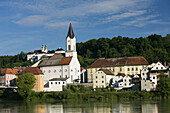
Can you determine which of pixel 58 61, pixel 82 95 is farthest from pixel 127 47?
Result: pixel 82 95

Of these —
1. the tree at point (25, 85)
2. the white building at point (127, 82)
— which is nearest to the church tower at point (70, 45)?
the tree at point (25, 85)

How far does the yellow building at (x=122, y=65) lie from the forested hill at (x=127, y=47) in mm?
17860

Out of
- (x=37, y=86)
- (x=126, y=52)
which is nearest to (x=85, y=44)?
(x=126, y=52)

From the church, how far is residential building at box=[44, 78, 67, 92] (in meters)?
1.21

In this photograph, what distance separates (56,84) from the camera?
80438mm

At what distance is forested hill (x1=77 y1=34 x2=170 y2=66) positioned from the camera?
108m

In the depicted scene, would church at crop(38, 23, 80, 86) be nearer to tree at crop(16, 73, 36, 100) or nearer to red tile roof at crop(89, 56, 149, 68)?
red tile roof at crop(89, 56, 149, 68)

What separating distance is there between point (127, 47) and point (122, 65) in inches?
1415

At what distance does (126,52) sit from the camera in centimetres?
11519

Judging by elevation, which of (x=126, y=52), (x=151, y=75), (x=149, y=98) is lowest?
(x=149, y=98)

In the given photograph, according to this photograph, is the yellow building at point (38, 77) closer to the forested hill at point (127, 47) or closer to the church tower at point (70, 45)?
the church tower at point (70, 45)

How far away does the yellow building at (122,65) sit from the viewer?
83438 millimetres

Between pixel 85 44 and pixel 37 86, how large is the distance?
204 feet

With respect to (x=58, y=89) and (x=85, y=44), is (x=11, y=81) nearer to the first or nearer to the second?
(x=58, y=89)
